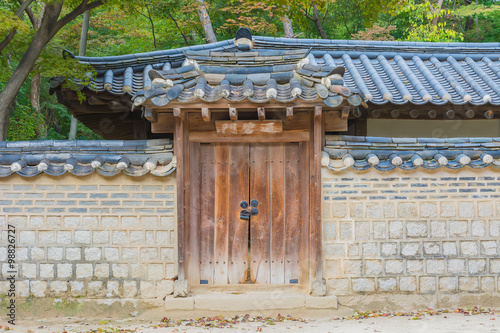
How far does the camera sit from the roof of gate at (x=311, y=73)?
225 inches

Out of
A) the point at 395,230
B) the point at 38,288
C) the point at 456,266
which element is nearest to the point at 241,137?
the point at 395,230

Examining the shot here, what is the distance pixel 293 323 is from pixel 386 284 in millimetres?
1441

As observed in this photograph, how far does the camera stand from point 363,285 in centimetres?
636

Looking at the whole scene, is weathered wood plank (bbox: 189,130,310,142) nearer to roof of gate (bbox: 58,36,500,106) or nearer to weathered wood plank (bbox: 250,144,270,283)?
weathered wood plank (bbox: 250,144,270,283)

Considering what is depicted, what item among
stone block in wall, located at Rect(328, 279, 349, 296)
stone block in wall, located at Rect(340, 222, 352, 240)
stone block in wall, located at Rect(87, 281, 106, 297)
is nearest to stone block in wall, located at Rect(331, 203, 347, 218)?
stone block in wall, located at Rect(340, 222, 352, 240)

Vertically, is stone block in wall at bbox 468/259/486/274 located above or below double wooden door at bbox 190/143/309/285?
below

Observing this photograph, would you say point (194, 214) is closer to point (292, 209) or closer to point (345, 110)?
point (292, 209)

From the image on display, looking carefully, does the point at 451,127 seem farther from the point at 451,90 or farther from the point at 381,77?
the point at 381,77

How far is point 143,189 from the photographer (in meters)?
6.30

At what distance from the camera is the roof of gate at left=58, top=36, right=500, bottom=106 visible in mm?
5719

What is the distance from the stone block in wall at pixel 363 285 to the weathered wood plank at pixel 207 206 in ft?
6.52

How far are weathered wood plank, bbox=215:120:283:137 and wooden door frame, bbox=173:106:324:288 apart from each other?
461 mm

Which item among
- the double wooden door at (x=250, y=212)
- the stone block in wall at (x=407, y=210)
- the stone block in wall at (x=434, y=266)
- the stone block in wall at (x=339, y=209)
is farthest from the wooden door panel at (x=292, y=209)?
the stone block in wall at (x=434, y=266)

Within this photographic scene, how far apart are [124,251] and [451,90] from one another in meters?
6.04
